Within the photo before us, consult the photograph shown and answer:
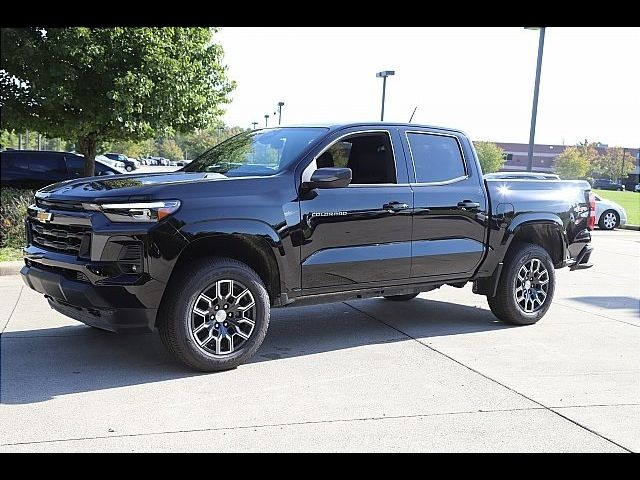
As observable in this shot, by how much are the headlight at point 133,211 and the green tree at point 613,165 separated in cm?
10017

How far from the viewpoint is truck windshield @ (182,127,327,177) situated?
5676mm

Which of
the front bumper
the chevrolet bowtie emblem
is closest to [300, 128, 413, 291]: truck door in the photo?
the front bumper

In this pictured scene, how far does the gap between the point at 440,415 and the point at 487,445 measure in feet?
1.69

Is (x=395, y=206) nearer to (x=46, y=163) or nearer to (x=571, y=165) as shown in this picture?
(x=46, y=163)

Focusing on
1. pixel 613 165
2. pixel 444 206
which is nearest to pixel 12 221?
pixel 444 206

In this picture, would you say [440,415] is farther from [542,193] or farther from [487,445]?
[542,193]

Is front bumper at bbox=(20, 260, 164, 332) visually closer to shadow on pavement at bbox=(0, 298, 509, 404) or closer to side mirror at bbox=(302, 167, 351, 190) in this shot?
shadow on pavement at bbox=(0, 298, 509, 404)

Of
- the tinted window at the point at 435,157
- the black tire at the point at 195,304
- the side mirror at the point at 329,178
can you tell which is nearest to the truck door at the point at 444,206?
the tinted window at the point at 435,157

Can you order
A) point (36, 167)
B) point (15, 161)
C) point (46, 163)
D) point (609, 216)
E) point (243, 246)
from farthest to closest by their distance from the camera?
1. point (609, 216)
2. point (46, 163)
3. point (36, 167)
4. point (15, 161)
5. point (243, 246)

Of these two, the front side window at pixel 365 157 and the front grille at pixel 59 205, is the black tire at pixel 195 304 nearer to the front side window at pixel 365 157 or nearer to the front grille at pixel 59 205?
the front grille at pixel 59 205

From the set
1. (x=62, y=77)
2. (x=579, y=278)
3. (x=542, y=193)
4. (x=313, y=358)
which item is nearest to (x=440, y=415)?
(x=313, y=358)

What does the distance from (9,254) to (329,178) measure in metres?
6.64

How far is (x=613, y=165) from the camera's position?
9875 centimetres

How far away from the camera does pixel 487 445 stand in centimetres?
394
